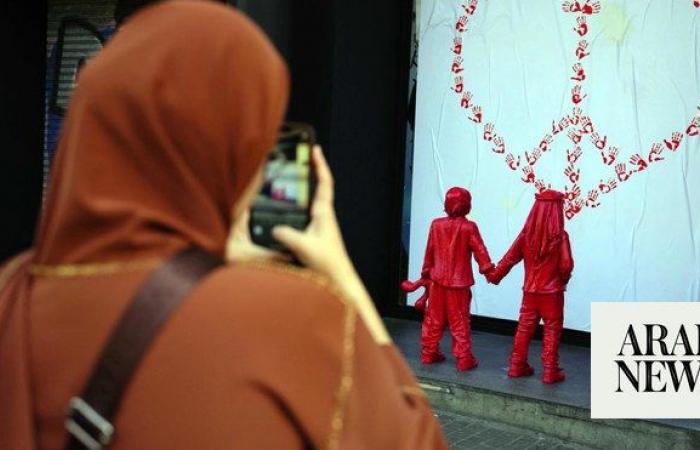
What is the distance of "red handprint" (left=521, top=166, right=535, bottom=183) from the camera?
23.7ft

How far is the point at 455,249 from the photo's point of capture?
595cm

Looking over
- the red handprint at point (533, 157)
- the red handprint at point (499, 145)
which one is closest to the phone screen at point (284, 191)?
the red handprint at point (533, 157)

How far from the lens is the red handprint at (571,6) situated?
702 centimetres

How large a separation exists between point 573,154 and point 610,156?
0.31 metres

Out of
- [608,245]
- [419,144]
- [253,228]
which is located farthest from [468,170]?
[253,228]

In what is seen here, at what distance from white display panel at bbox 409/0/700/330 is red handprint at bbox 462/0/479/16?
23 millimetres

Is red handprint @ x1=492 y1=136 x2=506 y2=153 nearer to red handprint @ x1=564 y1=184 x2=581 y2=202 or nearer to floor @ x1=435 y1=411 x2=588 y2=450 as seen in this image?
red handprint @ x1=564 y1=184 x2=581 y2=202

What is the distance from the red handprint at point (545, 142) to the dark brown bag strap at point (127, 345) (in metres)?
6.26

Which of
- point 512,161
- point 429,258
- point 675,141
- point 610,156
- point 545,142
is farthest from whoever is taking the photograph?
point 512,161

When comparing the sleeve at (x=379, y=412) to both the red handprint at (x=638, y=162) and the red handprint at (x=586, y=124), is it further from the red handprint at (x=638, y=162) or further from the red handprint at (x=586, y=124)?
the red handprint at (x=586, y=124)

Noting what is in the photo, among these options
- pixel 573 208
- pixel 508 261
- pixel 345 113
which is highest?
pixel 345 113

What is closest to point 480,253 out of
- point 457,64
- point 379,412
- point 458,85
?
point 458,85

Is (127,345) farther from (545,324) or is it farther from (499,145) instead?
(499,145)

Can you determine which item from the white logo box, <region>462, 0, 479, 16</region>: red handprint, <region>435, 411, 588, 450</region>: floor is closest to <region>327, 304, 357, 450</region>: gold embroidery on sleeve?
the white logo box
